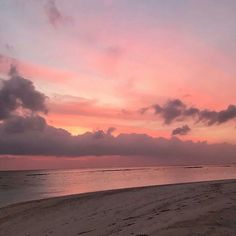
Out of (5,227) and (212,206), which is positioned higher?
(212,206)

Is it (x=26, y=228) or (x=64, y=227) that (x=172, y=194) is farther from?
(x=26, y=228)

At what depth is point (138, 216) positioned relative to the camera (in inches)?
643

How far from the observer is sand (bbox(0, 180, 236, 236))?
12.0 meters

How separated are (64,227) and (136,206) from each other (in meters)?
3.67

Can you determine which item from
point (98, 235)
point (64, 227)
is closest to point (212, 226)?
point (98, 235)

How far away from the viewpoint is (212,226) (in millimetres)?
11359

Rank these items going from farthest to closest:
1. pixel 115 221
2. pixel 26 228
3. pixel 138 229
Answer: pixel 26 228
pixel 115 221
pixel 138 229

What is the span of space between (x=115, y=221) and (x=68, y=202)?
1201 centimetres

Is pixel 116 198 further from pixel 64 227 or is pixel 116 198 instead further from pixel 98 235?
pixel 98 235

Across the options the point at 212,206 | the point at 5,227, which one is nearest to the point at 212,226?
the point at 212,206

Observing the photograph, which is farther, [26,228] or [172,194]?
[26,228]

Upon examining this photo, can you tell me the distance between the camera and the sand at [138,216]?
12000 millimetres

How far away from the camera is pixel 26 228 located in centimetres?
2189

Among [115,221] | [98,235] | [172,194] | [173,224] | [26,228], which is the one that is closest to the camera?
[173,224]
